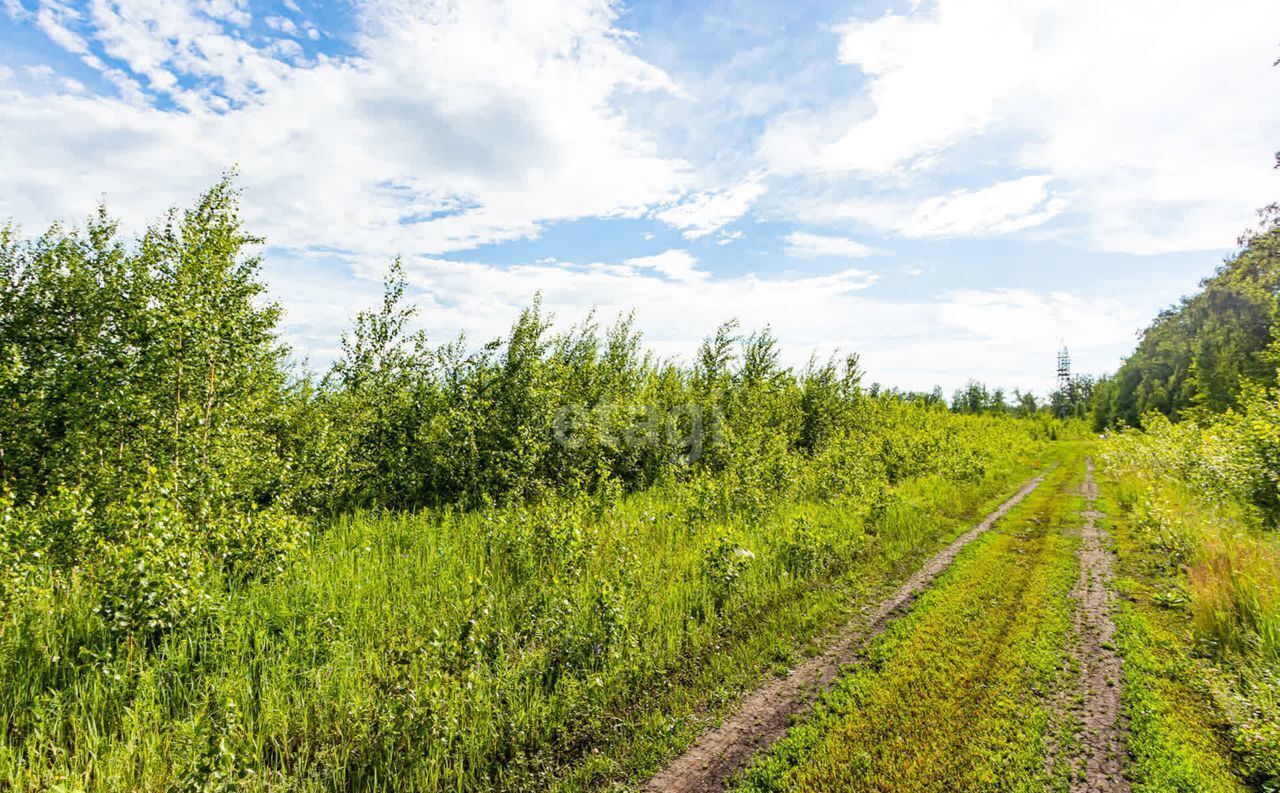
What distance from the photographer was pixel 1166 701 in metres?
5.93

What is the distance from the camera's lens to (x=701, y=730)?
5164 mm

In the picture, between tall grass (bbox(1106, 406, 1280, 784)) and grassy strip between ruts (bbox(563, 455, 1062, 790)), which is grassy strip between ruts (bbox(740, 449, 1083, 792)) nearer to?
grassy strip between ruts (bbox(563, 455, 1062, 790))

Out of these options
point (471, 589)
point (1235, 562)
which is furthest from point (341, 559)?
point (1235, 562)

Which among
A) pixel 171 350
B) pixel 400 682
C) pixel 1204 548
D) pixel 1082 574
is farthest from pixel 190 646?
pixel 1204 548

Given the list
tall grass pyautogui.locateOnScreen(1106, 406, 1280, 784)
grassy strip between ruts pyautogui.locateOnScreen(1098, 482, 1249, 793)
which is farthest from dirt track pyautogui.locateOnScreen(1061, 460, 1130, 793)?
tall grass pyautogui.locateOnScreen(1106, 406, 1280, 784)

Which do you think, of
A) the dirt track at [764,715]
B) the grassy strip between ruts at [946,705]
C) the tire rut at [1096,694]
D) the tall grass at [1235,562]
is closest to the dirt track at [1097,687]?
the tire rut at [1096,694]

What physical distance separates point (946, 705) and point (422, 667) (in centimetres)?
595

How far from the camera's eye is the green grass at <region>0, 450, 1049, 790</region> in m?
4.20

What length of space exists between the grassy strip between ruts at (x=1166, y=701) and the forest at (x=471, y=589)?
0.14ft

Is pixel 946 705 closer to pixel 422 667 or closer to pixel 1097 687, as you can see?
pixel 1097 687

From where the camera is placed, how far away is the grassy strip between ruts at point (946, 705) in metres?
4.58

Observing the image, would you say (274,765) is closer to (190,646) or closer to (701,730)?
(190,646)

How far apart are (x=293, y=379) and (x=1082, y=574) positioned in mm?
21551

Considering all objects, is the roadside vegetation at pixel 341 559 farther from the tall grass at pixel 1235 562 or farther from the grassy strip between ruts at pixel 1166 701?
the tall grass at pixel 1235 562
